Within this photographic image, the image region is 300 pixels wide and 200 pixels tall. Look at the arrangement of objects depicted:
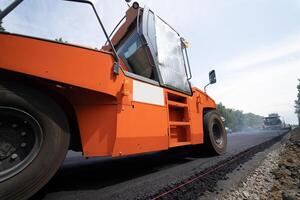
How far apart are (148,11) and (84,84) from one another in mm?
2262

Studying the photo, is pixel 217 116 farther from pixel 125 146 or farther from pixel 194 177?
pixel 125 146

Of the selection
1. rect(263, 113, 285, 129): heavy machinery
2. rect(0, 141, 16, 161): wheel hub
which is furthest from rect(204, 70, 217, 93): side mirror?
rect(263, 113, 285, 129): heavy machinery

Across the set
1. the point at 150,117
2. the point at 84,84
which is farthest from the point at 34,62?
the point at 150,117

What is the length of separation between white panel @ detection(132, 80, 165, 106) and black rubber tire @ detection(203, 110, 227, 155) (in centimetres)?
188

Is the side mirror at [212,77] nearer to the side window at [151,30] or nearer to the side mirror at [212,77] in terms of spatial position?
the side mirror at [212,77]

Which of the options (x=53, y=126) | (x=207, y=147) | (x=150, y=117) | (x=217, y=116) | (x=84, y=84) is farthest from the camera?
(x=217, y=116)

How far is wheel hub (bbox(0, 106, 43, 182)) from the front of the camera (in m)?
1.97

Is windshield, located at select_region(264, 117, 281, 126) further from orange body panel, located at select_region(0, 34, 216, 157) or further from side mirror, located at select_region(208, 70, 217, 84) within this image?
orange body panel, located at select_region(0, 34, 216, 157)

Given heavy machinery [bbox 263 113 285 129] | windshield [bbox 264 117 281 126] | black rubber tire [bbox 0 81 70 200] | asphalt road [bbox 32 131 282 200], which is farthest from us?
windshield [bbox 264 117 281 126]

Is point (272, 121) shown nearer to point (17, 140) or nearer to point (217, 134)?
point (217, 134)

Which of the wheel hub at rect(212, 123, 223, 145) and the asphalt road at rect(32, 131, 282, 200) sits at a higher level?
the wheel hub at rect(212, 123, 223, 145)

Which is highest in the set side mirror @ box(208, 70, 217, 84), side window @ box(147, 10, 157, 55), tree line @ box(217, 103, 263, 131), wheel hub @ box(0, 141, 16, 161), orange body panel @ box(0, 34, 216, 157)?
tree line @ box(217, 103, 263, 131)

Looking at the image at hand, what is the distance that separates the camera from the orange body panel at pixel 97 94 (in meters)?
2.07

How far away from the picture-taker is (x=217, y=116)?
5418 mm
